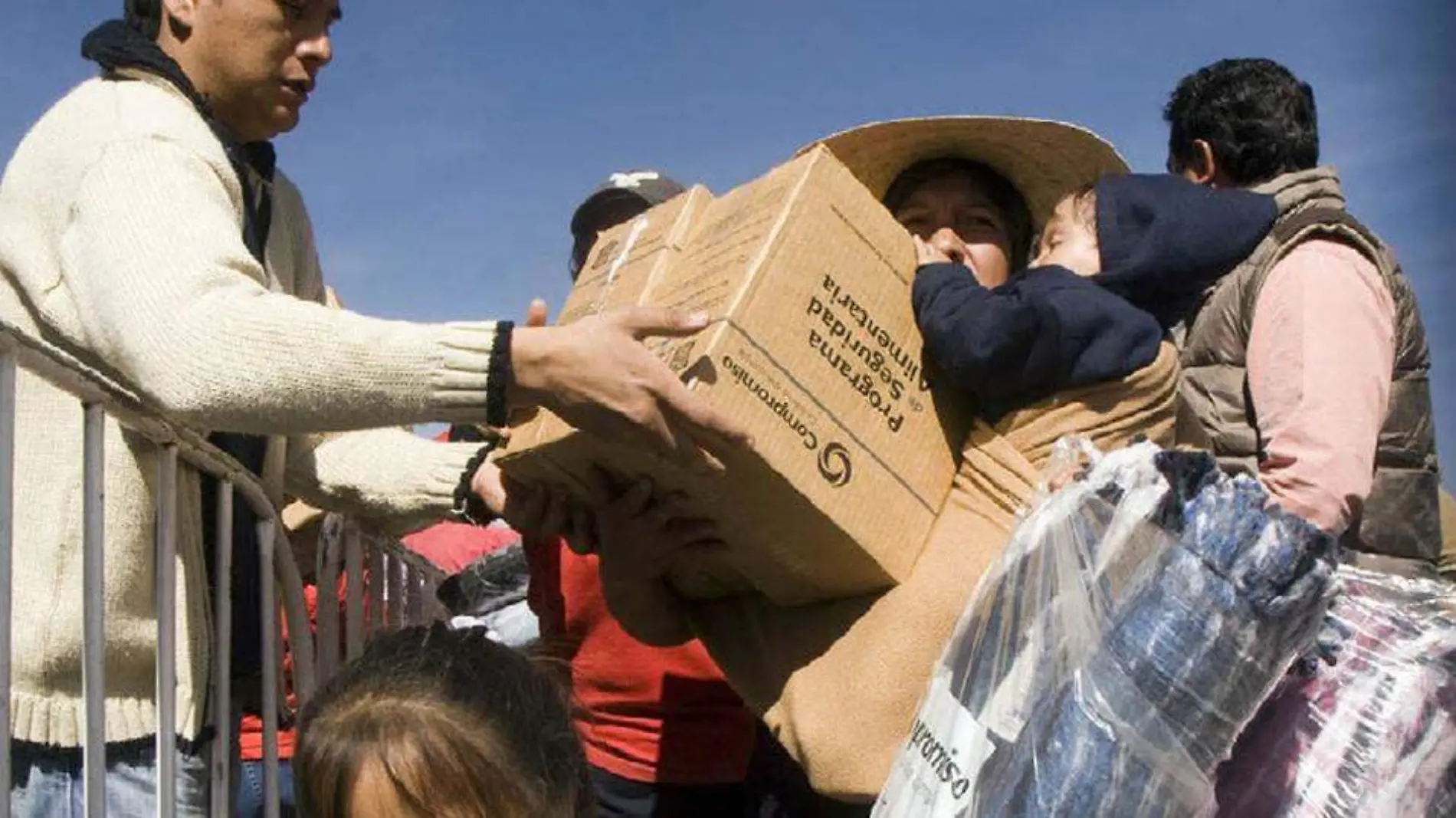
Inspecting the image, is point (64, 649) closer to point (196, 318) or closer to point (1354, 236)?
point (196, 318)

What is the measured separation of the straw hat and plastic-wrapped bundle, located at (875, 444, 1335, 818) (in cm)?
69

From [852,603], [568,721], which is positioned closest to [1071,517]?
[852,603]

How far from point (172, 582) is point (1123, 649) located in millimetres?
1122

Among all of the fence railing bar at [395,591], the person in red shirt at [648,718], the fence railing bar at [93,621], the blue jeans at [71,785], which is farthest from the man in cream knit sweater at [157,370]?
the fence railing bar at [395,591]

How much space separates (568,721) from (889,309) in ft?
2.22

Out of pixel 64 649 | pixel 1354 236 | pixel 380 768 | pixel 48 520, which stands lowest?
pixel 380 768

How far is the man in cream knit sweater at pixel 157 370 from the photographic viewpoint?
1.86m

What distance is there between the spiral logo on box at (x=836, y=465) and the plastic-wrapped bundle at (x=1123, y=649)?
220 mm

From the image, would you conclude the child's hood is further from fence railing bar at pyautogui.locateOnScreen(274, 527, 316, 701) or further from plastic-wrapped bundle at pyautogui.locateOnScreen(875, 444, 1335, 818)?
fence railing bar at pyautogui.locateOnScreen(274, 527, 316, 701)

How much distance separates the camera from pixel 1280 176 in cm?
327

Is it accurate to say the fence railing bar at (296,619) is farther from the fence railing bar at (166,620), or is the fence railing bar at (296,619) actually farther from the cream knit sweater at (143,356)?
the fence railing bar at (166,620)

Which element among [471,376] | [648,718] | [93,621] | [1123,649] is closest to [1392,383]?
[648,718]

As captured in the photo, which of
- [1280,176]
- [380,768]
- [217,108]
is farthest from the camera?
[1280,176]

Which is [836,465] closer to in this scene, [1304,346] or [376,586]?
[1304,346]
